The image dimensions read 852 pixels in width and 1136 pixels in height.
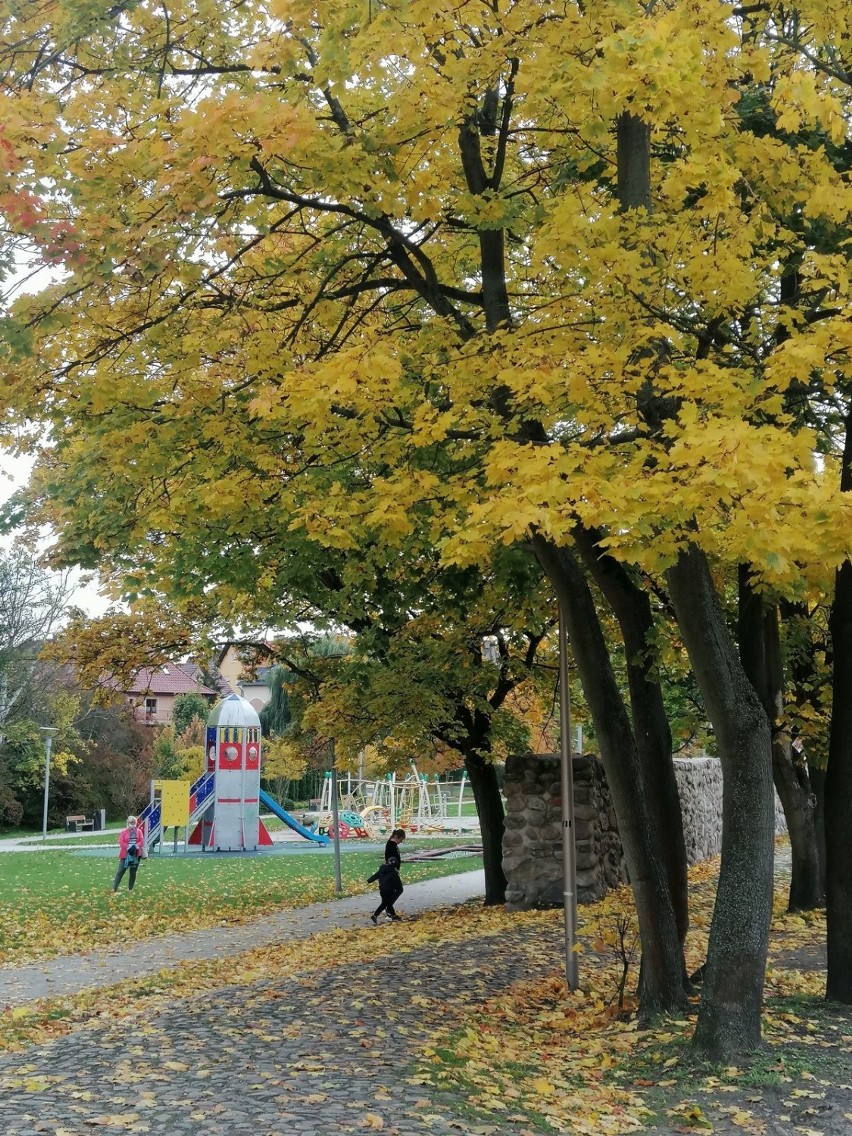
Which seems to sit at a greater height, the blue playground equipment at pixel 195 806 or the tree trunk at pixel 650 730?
the tree trunk at pixel 650 730

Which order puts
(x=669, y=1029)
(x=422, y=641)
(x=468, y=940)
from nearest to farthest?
(x=669, y=1029) → (x=468, y=940) → (x=422, y=641)

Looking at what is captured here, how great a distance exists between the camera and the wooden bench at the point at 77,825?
43.2m

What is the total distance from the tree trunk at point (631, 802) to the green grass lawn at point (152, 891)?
7.87 metres

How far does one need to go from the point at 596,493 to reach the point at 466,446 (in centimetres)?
243

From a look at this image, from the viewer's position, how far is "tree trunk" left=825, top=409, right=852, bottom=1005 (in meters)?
7.81

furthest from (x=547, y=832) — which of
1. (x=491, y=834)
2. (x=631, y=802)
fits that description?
(x=631, y=802)

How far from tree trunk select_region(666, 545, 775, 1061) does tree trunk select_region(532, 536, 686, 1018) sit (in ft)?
2.87

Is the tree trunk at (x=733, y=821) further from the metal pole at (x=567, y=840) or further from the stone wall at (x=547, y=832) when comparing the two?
the stone wall at (x=547, y=832)

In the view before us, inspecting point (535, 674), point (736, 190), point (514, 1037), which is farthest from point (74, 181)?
point (535, 674)

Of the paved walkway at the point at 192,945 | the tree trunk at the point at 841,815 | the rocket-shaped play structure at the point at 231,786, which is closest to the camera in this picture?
the tree trunk at the point at 841,815

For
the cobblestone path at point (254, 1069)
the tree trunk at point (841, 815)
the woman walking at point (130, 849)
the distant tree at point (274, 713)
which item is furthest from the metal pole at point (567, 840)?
the distant tree at point (274, 713)

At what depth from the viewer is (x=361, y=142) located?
6.54 m

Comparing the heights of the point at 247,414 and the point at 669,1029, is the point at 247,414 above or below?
above

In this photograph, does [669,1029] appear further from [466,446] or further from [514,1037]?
[466,446]
